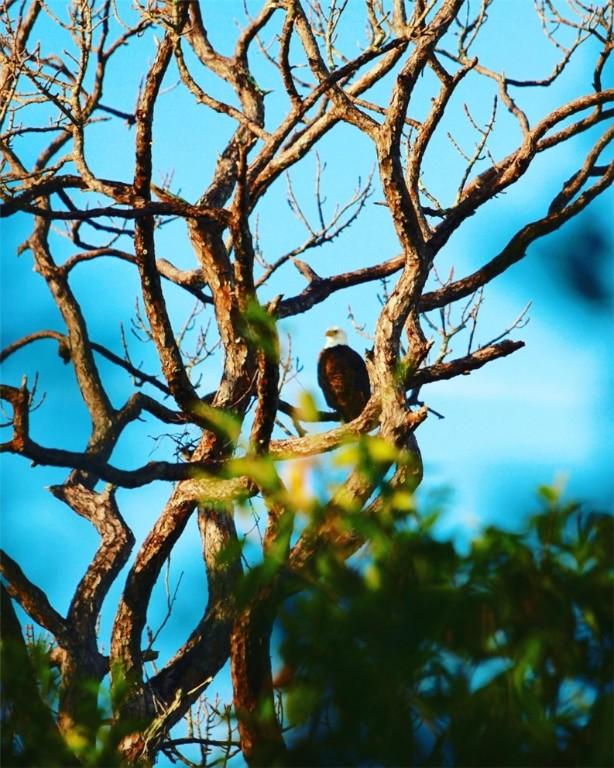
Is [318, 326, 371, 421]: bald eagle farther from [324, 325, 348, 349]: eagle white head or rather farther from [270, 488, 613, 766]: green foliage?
[270, 488, 613, 766]: green foliage

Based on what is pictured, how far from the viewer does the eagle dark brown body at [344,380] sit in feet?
25.6

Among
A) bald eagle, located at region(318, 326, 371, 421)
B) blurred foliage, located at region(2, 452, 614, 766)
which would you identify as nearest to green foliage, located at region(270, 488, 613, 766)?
blurred foliage, located at region(2, 452, 614, 766)

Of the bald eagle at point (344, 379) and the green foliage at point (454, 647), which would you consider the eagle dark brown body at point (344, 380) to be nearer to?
the bald eagle at point (344, 379)

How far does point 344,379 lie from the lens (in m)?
8.09

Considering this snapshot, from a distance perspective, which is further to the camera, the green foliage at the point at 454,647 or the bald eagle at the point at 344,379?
the bald eagle at the point at 344,379

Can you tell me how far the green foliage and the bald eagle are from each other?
5415mm

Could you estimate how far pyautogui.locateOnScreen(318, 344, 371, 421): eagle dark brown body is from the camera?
7797 mm

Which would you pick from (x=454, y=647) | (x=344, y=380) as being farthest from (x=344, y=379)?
(x=454, y=647)

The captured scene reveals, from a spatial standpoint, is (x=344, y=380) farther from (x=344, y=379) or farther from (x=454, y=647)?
(x=454, y=647)

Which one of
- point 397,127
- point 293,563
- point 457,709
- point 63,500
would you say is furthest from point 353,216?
point 457,709

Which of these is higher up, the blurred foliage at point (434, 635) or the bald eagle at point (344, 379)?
the bald eagle at point (344, 379)

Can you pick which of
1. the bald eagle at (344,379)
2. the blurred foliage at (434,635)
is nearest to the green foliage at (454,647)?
the blurred foliage at (434,635)

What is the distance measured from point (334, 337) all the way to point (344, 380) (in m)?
0.95

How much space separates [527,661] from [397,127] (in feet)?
12.1
